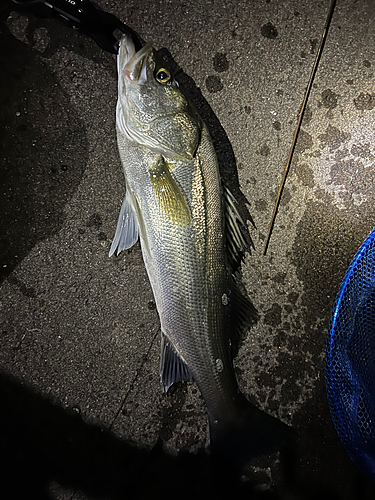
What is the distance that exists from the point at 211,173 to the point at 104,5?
1751 millimetres

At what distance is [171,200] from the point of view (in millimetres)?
1984

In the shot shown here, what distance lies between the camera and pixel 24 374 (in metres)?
2.43

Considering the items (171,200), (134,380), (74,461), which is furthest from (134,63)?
(74,461)

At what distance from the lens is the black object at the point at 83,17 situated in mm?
2244

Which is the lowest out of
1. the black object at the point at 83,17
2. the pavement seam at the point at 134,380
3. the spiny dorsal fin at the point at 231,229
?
the pavement seam at the point at 134,380

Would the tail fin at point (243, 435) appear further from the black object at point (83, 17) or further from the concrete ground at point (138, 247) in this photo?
the black object at point (83, 17)

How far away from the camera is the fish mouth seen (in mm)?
2047

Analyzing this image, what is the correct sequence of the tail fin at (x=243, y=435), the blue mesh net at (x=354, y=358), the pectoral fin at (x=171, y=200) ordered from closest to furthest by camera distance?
the pectoral fin at (x=171, y=200), the tail fin at (x=243, y=435), the blue mesh net at (x=354, y=358)

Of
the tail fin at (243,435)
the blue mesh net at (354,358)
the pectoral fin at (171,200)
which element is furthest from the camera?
the blue mesh net at (354,358)

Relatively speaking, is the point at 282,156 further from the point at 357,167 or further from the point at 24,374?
the point at 24,374

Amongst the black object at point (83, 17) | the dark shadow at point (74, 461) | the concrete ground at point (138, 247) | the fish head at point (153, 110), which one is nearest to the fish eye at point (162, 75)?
the fish head at point (153, 110)

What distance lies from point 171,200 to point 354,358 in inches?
74.4

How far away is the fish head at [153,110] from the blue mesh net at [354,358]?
160cm

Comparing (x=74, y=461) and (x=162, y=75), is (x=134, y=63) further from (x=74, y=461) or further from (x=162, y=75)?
(x=74, y=461)
